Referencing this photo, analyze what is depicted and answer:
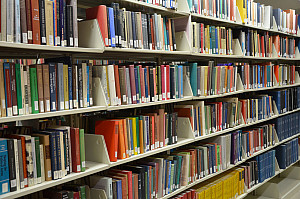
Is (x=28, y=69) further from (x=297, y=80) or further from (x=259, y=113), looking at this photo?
(x=297, y=80)

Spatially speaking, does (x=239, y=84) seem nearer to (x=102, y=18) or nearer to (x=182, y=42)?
(x=182, y=42)

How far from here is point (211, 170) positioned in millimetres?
3055

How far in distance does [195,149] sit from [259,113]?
53.1 inches

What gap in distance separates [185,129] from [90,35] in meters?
1.21

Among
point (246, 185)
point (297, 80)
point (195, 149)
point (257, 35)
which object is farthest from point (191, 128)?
point (297, 80)

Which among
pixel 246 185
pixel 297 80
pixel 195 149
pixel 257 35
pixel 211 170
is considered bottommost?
pixel 246 185

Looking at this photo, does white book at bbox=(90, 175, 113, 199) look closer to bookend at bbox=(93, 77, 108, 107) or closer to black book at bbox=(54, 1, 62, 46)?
bookend at bbox=(93, 77, 108, 107)

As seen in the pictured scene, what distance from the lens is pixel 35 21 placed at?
1649 mm

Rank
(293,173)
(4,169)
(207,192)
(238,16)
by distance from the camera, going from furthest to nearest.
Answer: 1. (293,173)
2. (238,16)
3. (207,192)
4. (4,169)

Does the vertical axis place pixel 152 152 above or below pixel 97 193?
above

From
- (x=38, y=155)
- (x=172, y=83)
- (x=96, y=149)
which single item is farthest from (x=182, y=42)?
(x=38, y=155)

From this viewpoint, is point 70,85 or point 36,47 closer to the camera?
point 36,47

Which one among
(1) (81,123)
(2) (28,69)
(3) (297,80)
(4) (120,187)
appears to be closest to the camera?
(2) (28,69)

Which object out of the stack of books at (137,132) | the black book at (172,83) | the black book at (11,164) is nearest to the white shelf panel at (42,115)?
the black book at (11,164)
